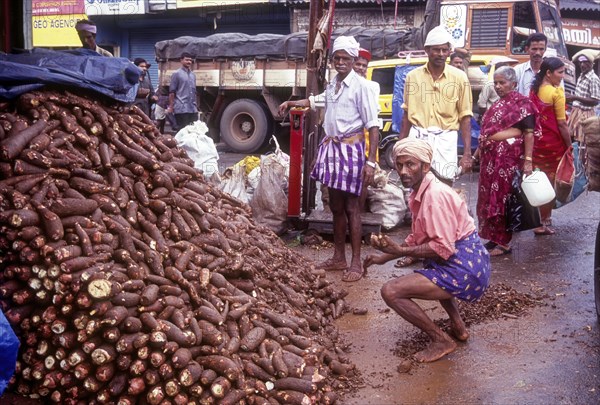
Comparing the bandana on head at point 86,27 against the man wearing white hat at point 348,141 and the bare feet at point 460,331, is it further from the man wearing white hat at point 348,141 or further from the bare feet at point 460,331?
the bare feet at point 460,331

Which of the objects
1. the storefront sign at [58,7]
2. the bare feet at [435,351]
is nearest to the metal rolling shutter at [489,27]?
the bare feet at [435,351]

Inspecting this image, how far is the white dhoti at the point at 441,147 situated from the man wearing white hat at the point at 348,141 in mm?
493

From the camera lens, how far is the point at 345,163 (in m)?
5.76

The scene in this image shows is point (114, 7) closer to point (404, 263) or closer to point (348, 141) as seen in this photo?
point (348, 141)

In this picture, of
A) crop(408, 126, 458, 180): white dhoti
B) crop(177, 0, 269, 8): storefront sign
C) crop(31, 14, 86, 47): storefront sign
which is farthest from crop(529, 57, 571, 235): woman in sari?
crop(31, 14, 86, 47): storefront sign

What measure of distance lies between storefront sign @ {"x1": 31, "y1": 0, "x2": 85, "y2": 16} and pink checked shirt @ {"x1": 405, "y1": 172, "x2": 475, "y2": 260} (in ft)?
68.5

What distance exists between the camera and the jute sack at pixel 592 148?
13.7 ft

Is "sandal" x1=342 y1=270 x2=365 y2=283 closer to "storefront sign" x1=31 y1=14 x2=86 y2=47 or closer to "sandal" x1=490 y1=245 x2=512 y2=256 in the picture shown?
"sandal" x1=490 y1=245 x2=512 y2=256

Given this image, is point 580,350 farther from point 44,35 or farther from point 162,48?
point 44,35

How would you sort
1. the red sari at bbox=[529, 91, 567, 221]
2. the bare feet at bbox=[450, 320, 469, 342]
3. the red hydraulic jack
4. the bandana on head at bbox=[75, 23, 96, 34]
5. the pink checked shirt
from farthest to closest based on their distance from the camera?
the bandana on head at bbox=[75, 23, 96, 34] → the red hydraulic jack → the red sari at bbox=[529, 91, 567, 221] → the bare feet at bbox=[450, 320, 469, 342] → the pink checked shirt

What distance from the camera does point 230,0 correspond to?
20141 mm

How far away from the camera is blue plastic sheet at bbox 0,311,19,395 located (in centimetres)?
287

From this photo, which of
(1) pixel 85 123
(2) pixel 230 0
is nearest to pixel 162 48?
(2) pixel 230 0

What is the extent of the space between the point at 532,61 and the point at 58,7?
762 inches
